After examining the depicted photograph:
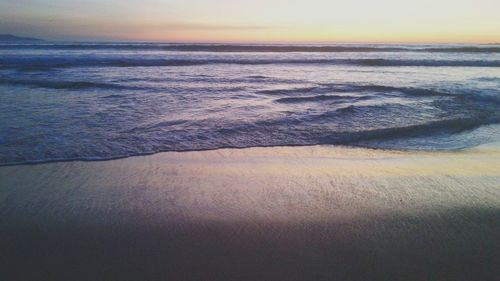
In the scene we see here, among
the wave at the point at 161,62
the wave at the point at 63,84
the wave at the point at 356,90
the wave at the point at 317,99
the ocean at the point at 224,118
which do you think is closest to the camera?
the ocean at the point at 224,118

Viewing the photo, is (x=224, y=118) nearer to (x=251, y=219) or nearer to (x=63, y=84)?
(x=251, y=219)

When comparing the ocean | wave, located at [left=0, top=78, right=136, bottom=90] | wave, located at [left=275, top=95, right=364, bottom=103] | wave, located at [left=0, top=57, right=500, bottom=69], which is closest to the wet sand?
the ocean

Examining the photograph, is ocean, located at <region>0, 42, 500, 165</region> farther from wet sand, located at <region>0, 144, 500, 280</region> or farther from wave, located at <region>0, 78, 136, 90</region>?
wet sand, located at <region>0, 144, 500, 280</region>

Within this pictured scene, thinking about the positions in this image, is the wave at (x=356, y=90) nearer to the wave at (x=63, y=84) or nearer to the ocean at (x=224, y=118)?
the ocean at (x=224, y=118)

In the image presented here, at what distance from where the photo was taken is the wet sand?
2.61 metres

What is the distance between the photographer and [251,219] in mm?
3344

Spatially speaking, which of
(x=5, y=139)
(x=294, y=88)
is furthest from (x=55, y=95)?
(x=294, y=88)

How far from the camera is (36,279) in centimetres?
244

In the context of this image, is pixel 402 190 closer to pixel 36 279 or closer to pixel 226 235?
pixel 226 235

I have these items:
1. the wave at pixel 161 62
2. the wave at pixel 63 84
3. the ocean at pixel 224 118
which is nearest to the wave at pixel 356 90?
the ocean at pixel 224 118

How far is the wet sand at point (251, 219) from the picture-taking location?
2.61 metres

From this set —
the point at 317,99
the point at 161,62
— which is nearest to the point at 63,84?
the point at 317,99

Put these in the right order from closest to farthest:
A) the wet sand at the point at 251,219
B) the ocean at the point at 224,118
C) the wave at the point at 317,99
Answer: the wet sand at the point at 251,219 < the ocean at the point at 224,118 < the wave at the point at 317,99

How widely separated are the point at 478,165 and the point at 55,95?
1000 cm
